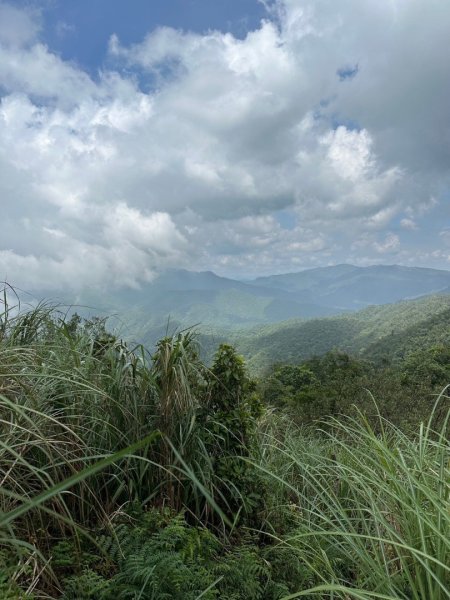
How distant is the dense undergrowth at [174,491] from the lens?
162 cm

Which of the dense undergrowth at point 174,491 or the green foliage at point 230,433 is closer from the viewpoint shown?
the dense undergrowth at point 174,491

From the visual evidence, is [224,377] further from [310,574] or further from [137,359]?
[310,574]

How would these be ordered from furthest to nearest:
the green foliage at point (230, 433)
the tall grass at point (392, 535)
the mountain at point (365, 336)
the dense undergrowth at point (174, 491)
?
the mountain at point (365, 336)
the green foliage at point (230, 433)
the dense undergrowth at point (174, 491)
the tall grass at point (392, 535)

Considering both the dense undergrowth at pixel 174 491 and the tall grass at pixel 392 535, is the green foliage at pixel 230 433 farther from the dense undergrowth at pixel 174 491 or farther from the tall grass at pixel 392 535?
the tall grass at pixel 392 535

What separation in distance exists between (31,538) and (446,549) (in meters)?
1.73

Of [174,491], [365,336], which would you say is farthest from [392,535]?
[365,336]

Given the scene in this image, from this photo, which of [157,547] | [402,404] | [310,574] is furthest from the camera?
[402,404]

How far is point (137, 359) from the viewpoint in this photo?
2734 mm

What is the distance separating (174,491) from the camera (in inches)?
95.7

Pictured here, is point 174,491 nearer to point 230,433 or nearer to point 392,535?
point 230,433

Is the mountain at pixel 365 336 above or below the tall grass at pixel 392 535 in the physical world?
below

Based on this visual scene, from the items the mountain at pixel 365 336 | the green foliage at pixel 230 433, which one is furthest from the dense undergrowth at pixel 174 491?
the mountain at pixel 365 336

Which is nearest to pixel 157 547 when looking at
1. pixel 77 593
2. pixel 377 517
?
pixel 77 593

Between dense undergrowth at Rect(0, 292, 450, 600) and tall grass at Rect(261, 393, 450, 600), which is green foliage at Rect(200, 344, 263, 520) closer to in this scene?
dense undergrowth at Rect(0, 292, 450, 600)
